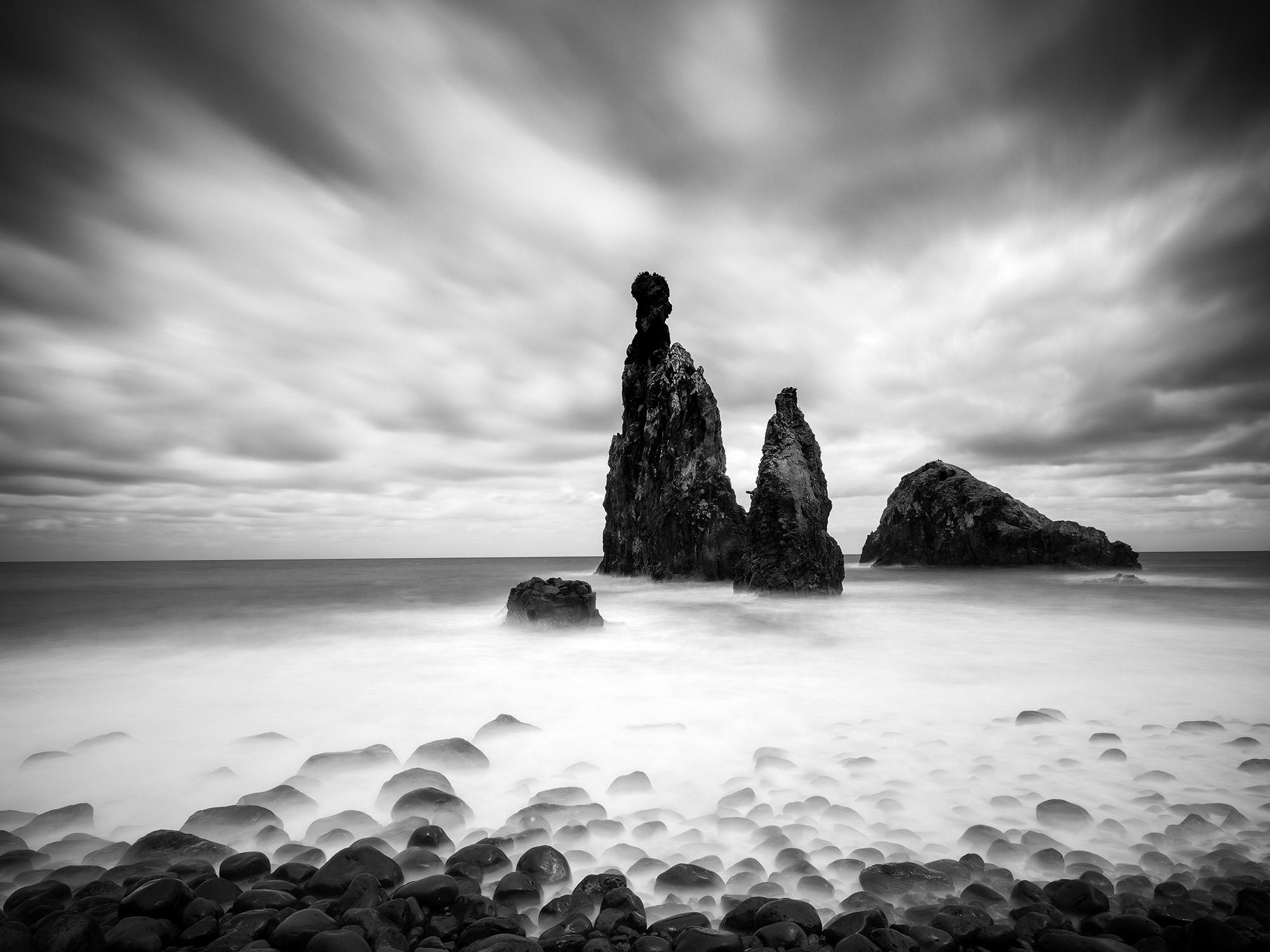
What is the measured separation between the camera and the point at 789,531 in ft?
59.5

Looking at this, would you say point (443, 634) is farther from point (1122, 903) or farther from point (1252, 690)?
point (1252, 690)

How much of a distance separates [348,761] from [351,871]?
1.74 metres

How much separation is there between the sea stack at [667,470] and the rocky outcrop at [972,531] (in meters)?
20.1

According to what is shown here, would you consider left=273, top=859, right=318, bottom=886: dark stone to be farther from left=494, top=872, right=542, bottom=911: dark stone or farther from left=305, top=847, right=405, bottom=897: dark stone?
left=494, top=872, right=542, bottom=911: dark stone

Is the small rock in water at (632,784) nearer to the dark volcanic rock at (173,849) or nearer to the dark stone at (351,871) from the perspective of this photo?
the dark stone at (351,871)

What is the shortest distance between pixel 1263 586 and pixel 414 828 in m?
35.7

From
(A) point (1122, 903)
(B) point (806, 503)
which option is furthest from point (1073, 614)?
(A) point (1122, 903)

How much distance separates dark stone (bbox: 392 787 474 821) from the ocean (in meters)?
0.13

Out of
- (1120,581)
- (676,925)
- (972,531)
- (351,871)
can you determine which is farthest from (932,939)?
(972,531)

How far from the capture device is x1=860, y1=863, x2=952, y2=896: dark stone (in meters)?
2.42

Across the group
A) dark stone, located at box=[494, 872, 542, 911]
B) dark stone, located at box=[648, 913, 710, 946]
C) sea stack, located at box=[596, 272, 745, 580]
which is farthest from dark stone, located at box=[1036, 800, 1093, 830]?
sea stack, located at box=[596, 272, 745, 580]

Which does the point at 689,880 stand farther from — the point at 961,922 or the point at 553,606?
the point at 553,606

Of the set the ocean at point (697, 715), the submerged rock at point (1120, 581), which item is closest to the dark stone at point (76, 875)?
the ocean at point (697, 715)

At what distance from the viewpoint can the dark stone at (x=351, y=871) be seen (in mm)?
2461
